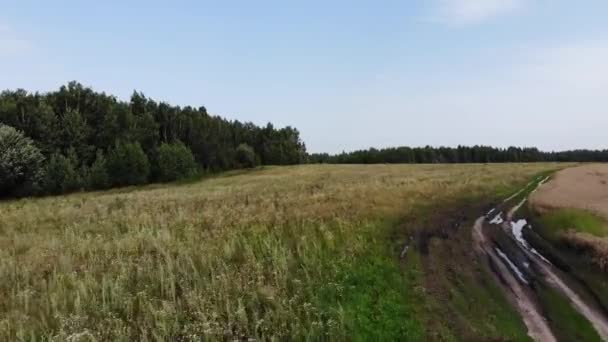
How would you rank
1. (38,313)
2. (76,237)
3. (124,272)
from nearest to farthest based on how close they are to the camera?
1. (38,313)
2. (124,272)
3. (76,237)

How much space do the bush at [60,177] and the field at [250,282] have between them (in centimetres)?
4455

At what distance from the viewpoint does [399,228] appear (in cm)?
1794

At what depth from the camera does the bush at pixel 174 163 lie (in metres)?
73.0

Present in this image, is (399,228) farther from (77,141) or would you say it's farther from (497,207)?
(77,141)

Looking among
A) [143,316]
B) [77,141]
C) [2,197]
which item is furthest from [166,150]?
[143,316]

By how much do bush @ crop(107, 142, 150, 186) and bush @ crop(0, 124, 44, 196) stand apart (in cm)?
924

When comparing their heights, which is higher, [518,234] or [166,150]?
[166,150]

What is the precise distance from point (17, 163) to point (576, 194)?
59535 millimetres

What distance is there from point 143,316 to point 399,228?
35.3 ft

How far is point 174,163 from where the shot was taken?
241 feet

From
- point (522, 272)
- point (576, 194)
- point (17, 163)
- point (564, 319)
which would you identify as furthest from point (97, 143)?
point (564, 319)

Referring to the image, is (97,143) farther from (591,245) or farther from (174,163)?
(591,245)

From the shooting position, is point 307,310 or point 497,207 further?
point 497,207

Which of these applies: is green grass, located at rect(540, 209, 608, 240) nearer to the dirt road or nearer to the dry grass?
the dry grass
